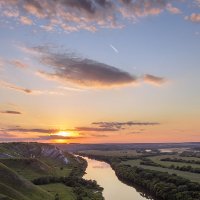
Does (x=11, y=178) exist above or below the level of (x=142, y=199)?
above

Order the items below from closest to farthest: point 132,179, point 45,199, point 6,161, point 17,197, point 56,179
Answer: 1. point 17,197
2. point 45,199
3. point 56,179
4. point 132,179
5. point 6,161

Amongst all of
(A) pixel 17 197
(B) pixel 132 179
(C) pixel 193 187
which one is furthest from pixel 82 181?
(A) pixel 17 197

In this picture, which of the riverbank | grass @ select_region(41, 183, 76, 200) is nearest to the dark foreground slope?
grass @ select_region(41, 183, 76, 200)

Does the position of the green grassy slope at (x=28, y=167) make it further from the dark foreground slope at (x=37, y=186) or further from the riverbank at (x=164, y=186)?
the riverbank at (x=164, y=186)

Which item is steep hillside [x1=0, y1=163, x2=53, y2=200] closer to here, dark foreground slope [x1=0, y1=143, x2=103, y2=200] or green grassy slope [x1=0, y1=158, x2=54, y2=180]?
dark foreground slope [x1=0, y1=143, x2=103, y2=200]

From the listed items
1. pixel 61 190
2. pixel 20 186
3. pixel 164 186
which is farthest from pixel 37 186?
pixel 164 186

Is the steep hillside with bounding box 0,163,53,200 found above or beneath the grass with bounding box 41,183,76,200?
above

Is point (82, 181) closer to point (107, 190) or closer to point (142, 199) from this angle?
point (107, 190)

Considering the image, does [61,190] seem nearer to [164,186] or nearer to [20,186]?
[20,186]
